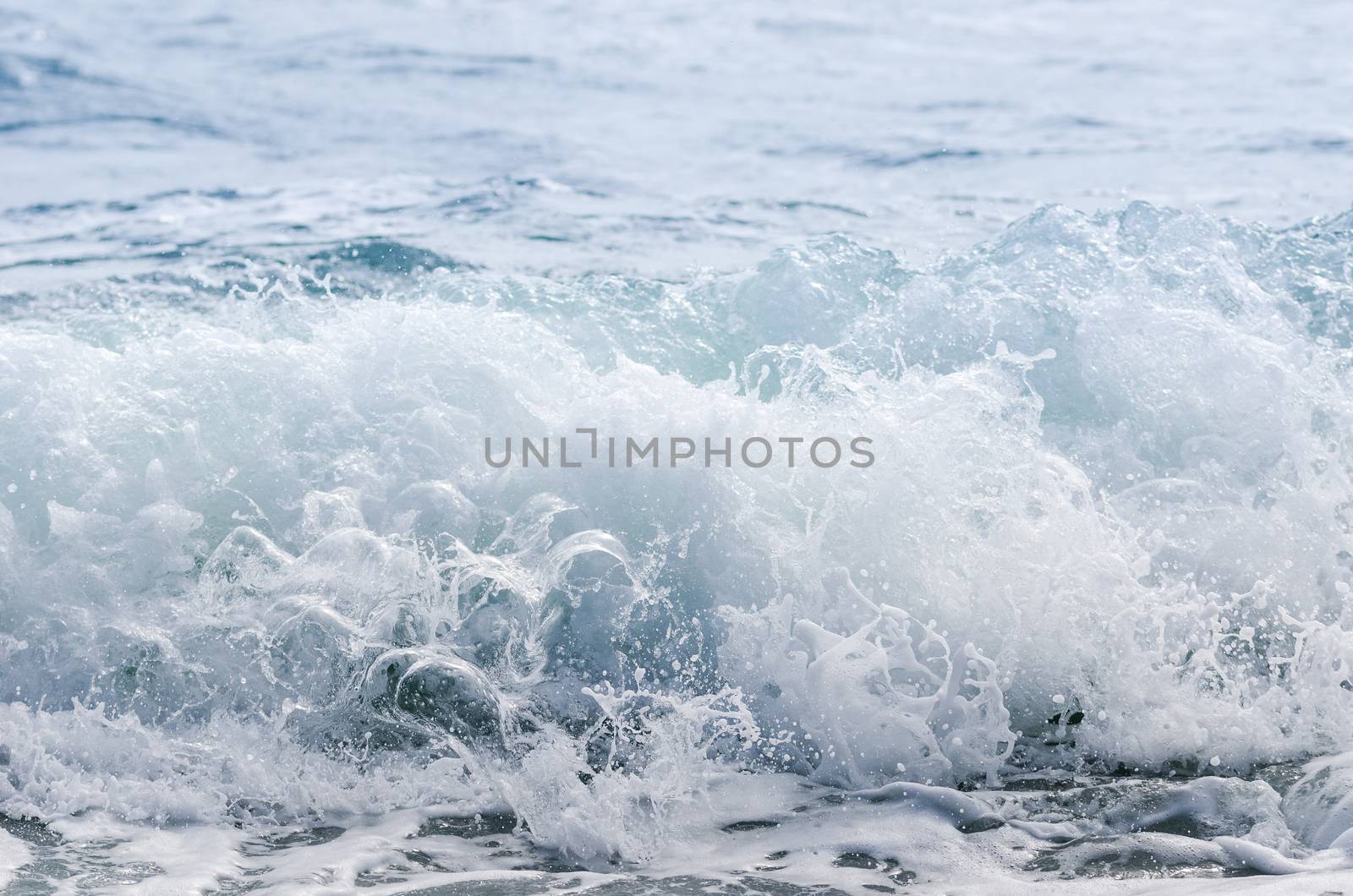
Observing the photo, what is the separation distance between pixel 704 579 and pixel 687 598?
0.09m

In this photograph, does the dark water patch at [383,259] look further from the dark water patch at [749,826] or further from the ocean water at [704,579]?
the dark water patch at [749,826]

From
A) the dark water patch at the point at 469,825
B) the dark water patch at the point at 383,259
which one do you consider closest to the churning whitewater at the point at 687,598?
the dark water patch at the point at 469,825

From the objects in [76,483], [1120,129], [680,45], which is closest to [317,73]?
[680,45]

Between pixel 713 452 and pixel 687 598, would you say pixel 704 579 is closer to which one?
pixel 687 598

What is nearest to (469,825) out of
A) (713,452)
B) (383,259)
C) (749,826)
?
(749,826)

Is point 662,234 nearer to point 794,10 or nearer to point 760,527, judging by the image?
point 760,527

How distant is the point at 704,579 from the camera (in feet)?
12.9

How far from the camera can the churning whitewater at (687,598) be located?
3.13 m

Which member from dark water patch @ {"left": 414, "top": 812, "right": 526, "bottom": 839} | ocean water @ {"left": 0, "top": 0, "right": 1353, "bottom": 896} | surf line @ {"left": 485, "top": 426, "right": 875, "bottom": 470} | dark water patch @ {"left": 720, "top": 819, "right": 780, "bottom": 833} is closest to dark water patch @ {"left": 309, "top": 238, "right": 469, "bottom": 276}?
ocean water @ {"left": 0, "top": 0, "right": 1353, "bottom": 896}

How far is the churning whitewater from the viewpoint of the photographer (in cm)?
313

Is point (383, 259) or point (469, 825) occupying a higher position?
point (383, 259)

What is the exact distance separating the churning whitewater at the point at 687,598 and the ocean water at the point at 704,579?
14 mm

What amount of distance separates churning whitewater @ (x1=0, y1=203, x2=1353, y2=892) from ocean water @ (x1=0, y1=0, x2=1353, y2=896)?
0.01 m

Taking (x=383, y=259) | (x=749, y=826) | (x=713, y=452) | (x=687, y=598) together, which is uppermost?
(x=383, y=259)
